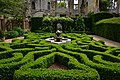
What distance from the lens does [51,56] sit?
7.51 m

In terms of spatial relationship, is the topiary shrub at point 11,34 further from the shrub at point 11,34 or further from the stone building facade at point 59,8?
the stone building facade at point 59,8

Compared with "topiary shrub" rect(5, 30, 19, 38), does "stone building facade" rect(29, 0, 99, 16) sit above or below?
above

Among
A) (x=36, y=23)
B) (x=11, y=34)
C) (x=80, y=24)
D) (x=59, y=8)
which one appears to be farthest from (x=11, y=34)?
(x=59, y=8)

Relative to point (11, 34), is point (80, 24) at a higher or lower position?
higher

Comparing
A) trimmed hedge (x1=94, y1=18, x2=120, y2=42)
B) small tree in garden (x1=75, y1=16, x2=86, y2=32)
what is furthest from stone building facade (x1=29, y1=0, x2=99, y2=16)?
trimmed hedge (x1=94, y1=18, x2=120, y2=42)

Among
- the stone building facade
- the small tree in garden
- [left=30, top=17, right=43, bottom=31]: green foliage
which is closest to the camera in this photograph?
the small tree in garden

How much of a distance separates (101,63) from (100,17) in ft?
57.4

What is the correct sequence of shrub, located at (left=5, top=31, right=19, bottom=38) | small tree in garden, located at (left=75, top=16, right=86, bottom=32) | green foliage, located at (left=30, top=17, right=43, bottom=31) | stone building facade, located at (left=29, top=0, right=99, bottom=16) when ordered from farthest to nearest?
stone building facade, located at (left=29, top=0, right=99, bottom=16)
green foliage, located at (left=30, top=17, right=43, bottom=31)
small tree in garden, located at (left=75, top=16, right=86, bottom=32)
shrub, located at (left=5, top=31, right=19, bottom=38)

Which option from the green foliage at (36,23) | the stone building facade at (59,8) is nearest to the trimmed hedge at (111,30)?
the green foliage at (36,23)

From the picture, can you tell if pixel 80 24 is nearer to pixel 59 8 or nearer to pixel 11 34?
pixel 11 34

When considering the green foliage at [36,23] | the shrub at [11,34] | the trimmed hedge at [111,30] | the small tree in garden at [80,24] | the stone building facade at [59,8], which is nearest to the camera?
the trimmed hedge at [111,30]

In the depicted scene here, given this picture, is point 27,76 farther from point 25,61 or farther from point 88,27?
point 88,27

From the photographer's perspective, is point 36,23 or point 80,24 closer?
point 80,24

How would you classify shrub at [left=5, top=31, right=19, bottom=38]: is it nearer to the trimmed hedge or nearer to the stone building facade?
the trimmed hedge
